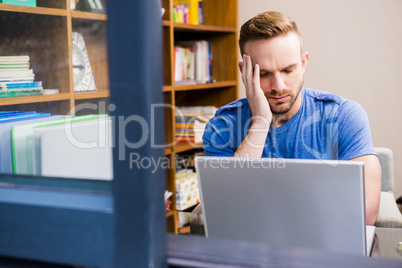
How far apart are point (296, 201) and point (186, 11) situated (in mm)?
2508

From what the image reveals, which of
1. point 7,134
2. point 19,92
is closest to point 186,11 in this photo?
point 19,92

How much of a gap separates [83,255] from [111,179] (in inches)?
2.9

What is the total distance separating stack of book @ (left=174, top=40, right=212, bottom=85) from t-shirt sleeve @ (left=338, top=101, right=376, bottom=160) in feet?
5.19

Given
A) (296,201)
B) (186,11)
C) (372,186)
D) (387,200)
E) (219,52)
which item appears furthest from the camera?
(219,52)

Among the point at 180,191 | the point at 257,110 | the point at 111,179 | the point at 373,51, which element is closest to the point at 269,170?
the point at 111,179

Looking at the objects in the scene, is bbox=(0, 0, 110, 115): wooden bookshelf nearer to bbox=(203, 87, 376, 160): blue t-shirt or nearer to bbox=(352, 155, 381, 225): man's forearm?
bbox=(203, 87, 376, 160): blue t-shirt

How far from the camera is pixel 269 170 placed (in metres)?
0.90

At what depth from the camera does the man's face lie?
169cm

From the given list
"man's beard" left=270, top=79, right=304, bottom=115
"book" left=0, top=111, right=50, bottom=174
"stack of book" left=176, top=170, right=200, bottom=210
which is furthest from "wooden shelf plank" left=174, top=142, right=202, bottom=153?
"book" left=0, top=111, right=50, bottom=174

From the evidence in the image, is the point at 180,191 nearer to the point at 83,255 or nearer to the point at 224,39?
the point at 224,39

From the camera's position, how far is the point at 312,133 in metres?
1.67

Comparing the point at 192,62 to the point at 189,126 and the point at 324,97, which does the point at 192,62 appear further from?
the point at 324,97

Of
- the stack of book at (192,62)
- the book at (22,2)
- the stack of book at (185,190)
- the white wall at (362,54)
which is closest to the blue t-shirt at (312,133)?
the book at (22,2)

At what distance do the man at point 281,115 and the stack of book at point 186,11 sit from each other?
145 cm
